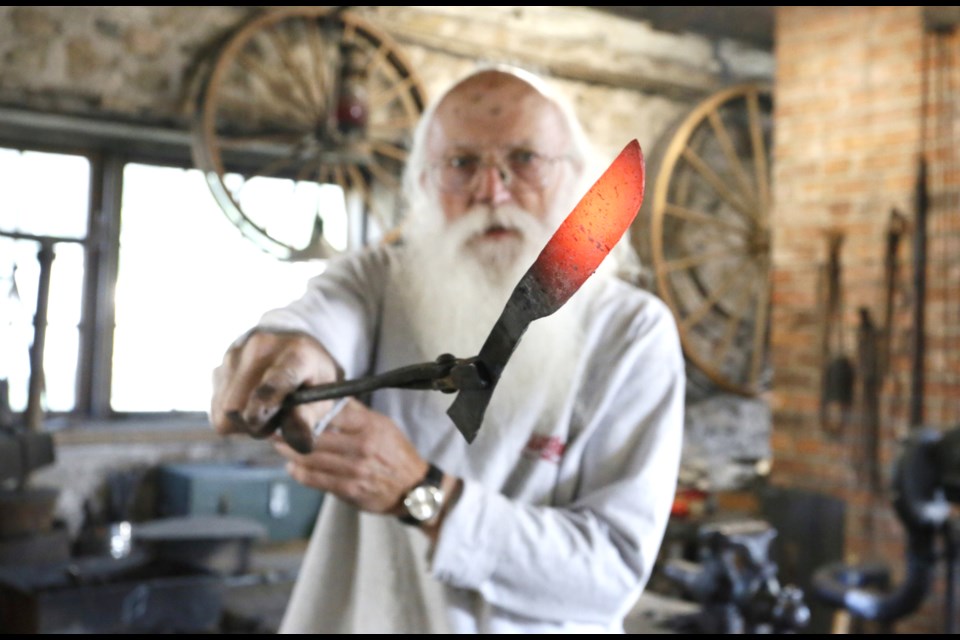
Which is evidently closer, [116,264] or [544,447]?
[544,447]

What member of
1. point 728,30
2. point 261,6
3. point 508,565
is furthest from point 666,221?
point 508,565

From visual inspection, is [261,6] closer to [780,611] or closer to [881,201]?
[881,201]

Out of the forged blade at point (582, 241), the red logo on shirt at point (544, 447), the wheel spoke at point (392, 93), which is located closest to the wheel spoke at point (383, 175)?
the wheel spoke at point (392, 93)

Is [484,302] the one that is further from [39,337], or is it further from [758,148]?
[758,148]

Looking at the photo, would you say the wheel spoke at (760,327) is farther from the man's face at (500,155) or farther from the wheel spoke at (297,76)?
the man's face at (500,155)

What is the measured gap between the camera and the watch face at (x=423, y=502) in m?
0.89

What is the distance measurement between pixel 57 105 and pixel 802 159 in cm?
242

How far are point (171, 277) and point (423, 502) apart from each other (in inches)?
97.7

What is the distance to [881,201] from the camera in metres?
2.97

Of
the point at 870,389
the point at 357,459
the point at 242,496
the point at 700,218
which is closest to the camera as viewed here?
the point at 357,459

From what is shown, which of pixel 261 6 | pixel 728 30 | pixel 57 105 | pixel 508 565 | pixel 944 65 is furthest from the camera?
pixel 728 30

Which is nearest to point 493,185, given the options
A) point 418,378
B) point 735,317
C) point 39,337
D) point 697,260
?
point 418,378

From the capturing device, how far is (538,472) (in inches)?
37.2

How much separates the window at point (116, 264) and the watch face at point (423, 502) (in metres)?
2.17
